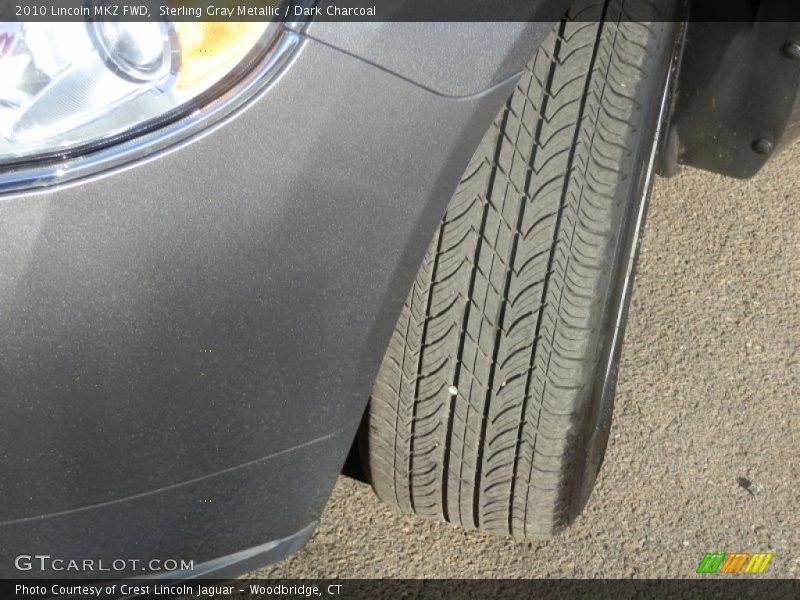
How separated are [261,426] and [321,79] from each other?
48cm

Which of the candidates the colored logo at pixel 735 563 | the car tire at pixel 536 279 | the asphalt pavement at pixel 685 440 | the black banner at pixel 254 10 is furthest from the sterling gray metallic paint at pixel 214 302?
the colored logo at pixel 735 563

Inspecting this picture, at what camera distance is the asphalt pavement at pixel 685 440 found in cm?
202

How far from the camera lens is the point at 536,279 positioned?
4.99 ft

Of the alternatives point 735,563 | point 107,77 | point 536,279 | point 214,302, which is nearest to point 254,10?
point 107,77

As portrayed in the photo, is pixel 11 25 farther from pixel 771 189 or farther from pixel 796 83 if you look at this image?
pixel 771 189

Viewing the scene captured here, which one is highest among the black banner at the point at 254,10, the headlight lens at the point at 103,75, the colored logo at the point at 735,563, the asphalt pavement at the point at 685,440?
the black banner at the point at 254,10

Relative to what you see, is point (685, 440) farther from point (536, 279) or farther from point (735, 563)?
point (536, 279)

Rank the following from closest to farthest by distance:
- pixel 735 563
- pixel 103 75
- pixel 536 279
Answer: pixel 103 75, pixel 536 279, pixel 735 563

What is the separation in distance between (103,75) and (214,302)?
0.95 feet

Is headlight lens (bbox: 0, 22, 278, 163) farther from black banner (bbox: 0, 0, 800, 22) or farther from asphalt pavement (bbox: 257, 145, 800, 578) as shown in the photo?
asphalt pavement (bbox: 257, 145, 800, 578)

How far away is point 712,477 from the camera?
220cm

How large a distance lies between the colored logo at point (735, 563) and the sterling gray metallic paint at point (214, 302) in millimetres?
992

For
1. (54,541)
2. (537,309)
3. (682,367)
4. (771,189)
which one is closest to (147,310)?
(54,541)

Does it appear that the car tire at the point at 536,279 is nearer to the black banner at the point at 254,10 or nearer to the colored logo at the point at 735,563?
the black banner at the point at 254,10
